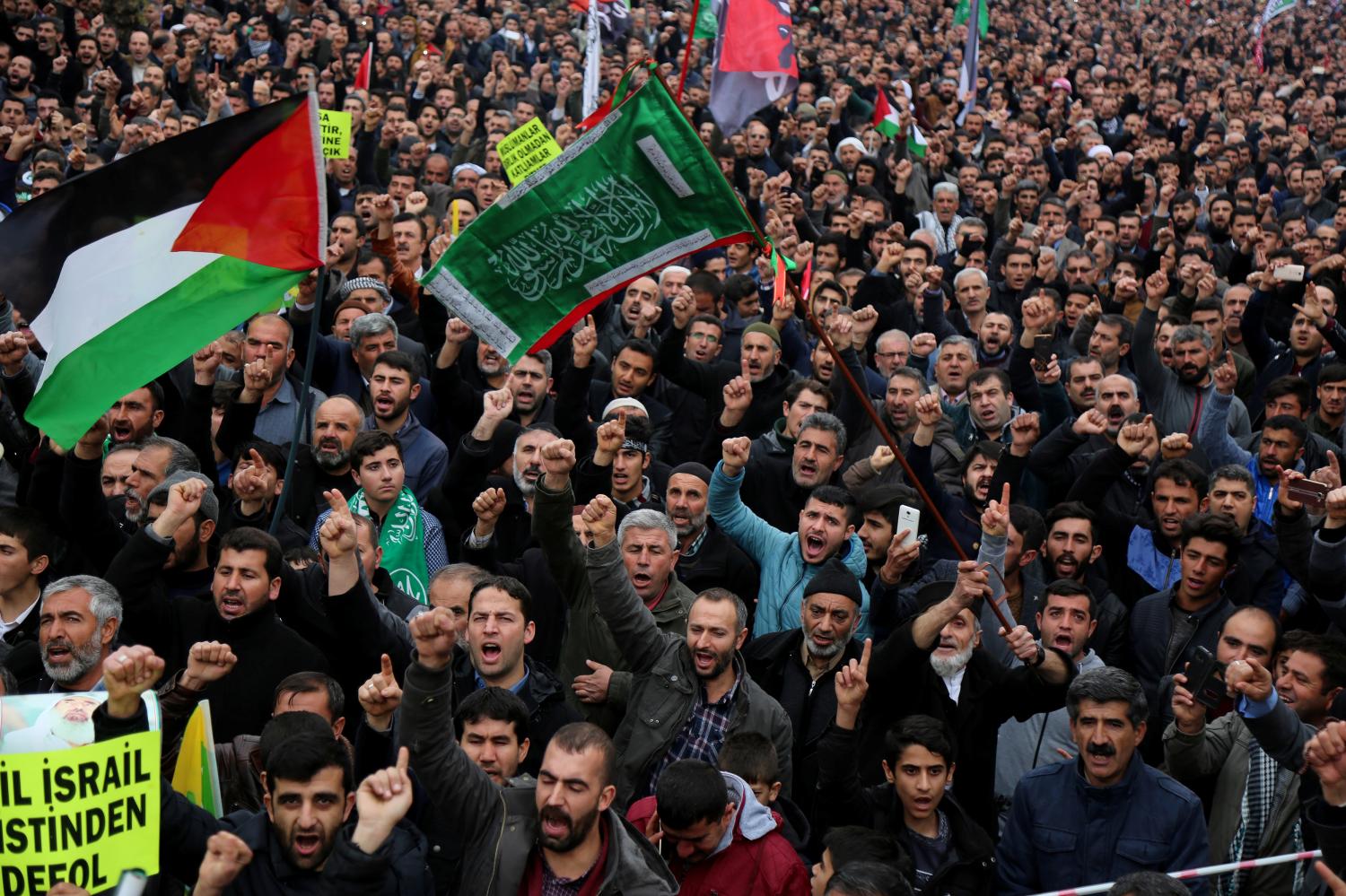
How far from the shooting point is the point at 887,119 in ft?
51.4

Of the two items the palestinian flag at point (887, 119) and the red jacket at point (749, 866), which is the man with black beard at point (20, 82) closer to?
the palestinian flag at point (887, 119)

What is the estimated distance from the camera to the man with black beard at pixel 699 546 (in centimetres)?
691

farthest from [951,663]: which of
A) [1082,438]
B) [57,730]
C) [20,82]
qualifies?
[20,82]

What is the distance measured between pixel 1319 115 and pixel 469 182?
41.1 ft

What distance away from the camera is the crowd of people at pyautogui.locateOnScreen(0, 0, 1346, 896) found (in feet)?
15.3

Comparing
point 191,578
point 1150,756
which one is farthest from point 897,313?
point 191,578

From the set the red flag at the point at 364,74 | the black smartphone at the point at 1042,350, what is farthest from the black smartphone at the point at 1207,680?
the red flag at the point at 364,74

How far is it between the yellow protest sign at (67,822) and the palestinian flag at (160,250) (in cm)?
183

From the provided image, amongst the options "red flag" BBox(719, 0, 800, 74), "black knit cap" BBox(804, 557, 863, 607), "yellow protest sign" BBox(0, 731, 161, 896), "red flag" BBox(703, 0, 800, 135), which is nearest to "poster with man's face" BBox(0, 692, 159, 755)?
"yellow protest sign" BBox(0, 731, 161, 896)

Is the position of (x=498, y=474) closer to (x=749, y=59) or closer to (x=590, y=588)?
(x=590, y=588)

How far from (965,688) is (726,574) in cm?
149

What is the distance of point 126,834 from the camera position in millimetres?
4090

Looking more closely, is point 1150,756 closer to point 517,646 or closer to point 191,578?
point 517,646

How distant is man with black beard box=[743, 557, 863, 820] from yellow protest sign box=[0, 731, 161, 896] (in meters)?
2.53
